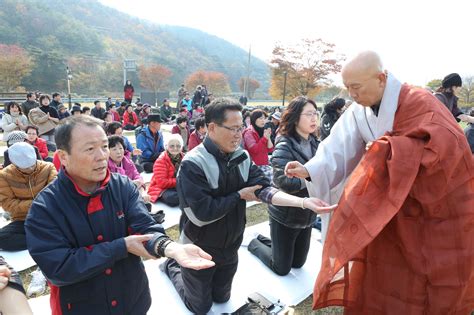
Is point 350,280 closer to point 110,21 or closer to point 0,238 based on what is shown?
point 0,238

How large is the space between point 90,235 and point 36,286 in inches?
82.5

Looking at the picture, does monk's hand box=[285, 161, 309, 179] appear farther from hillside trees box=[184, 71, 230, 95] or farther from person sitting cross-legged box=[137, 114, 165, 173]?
hillside trees box=[184, 71, 230, 95]

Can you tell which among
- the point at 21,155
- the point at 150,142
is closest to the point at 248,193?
the point at 21,155

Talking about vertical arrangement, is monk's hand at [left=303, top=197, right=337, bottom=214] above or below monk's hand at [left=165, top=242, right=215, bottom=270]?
above

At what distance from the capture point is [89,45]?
5488 centimetres

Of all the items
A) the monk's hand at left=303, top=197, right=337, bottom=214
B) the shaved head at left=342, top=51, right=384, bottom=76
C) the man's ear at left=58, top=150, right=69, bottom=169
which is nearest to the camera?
the man's ear at left=58, top=150, right=69, bottom=169

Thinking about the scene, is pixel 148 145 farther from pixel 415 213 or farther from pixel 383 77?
pixel 415 213

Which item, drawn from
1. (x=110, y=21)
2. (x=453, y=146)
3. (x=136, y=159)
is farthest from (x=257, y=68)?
(x=453, y=146)

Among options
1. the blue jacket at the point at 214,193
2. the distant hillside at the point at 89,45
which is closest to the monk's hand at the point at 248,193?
the blue jacket at the point at 214,193

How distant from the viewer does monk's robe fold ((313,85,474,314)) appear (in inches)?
62.9

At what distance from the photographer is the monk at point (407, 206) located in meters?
1.60

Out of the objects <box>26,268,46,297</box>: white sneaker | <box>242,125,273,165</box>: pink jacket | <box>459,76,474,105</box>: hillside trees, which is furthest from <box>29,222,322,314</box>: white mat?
<box>459,76,474,105</box>: hillside trees

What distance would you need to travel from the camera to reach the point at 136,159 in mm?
7734

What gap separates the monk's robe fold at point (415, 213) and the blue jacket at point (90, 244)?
1.11m
